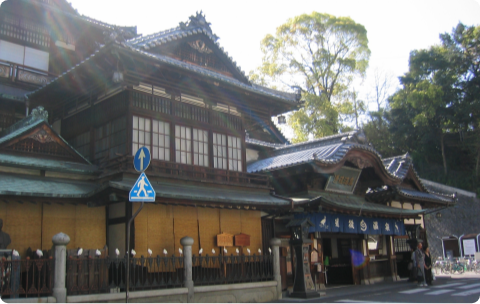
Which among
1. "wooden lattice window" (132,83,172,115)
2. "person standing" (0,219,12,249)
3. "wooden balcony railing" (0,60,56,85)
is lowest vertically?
"person standing" (0,219,12,249)

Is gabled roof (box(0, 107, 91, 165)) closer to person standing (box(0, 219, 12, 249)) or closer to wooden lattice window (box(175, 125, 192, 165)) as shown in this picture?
person standing (box(0, 219, 12, 249))

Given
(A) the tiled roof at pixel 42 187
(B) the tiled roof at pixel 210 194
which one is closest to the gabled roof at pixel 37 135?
(A) the tiled roof at pixel 42 187

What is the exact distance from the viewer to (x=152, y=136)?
47.7ft

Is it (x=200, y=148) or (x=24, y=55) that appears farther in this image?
(x=24, y=55)

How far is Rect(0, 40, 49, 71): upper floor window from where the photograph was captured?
17.4m

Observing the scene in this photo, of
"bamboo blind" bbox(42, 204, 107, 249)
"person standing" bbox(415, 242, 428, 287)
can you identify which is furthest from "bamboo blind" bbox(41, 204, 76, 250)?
"person standing" bbox(415, 242, 428, 287)

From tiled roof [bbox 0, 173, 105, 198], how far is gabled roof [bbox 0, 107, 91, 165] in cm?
123

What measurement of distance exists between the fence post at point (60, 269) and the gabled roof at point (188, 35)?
23.4ft

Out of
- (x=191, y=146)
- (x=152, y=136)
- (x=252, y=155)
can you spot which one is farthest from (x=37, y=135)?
(x=252, y=155)

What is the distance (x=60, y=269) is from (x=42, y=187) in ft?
9.19

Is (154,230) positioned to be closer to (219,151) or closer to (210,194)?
(210,194)

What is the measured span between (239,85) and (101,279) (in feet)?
28.1

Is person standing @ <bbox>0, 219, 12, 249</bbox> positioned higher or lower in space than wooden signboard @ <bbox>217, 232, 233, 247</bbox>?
higher

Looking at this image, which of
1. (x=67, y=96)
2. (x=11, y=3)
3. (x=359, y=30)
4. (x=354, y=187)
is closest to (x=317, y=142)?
(x=354, y=187)
